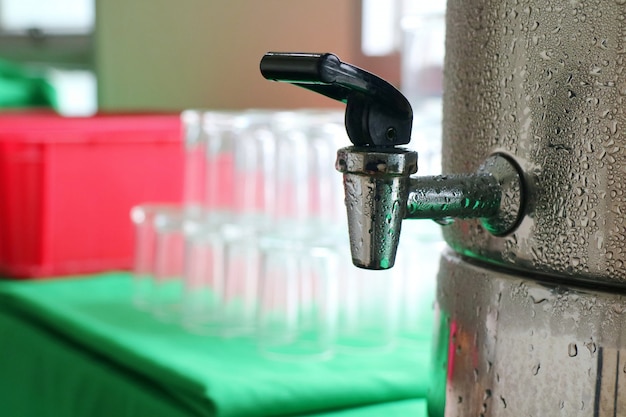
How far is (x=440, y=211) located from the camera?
0.48m

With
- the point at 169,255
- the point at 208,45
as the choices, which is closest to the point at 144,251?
the point at 169,255

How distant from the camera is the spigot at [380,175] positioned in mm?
439

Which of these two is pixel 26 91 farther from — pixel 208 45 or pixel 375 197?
pixel 375 197

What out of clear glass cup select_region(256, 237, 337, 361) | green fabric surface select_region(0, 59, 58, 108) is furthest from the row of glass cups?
green fabric surface select_region(0, 59, 58, 108)

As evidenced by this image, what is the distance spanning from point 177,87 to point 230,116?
1632mm

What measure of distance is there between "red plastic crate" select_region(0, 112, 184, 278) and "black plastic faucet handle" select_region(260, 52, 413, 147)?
0.78 m

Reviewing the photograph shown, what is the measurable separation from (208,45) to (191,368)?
1880 mm

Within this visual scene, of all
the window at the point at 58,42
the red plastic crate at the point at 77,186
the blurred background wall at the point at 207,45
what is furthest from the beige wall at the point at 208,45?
the red plastic crate at the point at 77,186

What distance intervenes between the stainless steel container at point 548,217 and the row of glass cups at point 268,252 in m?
0.35

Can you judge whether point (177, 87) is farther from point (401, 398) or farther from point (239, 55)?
point (401, 398)

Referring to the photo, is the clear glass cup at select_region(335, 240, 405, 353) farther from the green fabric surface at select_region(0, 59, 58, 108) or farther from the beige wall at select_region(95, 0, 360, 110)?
the green fabric surface at select_region(0, 59, 58, 108)

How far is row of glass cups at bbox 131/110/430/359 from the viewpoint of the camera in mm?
896

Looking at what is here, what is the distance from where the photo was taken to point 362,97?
457mm

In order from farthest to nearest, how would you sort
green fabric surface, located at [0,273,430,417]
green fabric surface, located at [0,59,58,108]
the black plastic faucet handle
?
1. green fabric surface, located at [0,59,58,108]
2. green fabric surface, located at [0,273,430,417]
3. the black plastic faucet handle
